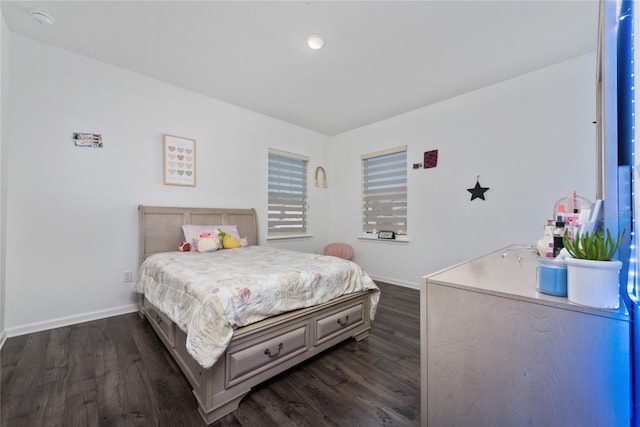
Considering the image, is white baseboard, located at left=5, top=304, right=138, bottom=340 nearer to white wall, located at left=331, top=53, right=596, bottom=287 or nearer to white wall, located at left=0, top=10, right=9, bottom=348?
white wall, located at left=0, top=10, right=9, bottom=348

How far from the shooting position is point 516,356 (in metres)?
0.75

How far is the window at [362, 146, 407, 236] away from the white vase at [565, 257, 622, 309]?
316 cm

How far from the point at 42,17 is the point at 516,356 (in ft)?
11.9

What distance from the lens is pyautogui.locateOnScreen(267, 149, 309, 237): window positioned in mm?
4009

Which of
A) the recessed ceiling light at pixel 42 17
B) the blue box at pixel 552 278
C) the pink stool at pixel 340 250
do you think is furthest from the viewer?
the pink stool at pixel 340 250

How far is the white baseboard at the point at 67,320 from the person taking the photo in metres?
2.14

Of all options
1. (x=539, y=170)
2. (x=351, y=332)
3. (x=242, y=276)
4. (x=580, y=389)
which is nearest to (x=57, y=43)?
(x=242, y=276)

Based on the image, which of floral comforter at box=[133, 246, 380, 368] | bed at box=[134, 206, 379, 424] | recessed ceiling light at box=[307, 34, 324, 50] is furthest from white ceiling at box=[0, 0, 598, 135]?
floral comforter at box=[133, 246, 380, 368]

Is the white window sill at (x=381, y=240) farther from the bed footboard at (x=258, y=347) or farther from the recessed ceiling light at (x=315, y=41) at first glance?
the recessed ceiling light at (x=315, y=41)

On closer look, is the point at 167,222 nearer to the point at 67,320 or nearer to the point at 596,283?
the point at 67,320

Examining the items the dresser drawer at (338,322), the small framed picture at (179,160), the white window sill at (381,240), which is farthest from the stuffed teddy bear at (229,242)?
the white window sill at (381,240)

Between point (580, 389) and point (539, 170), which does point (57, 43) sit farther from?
point (539, 170)

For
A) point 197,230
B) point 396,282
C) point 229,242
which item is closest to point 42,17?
point 197,230

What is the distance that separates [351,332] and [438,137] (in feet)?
9.04
